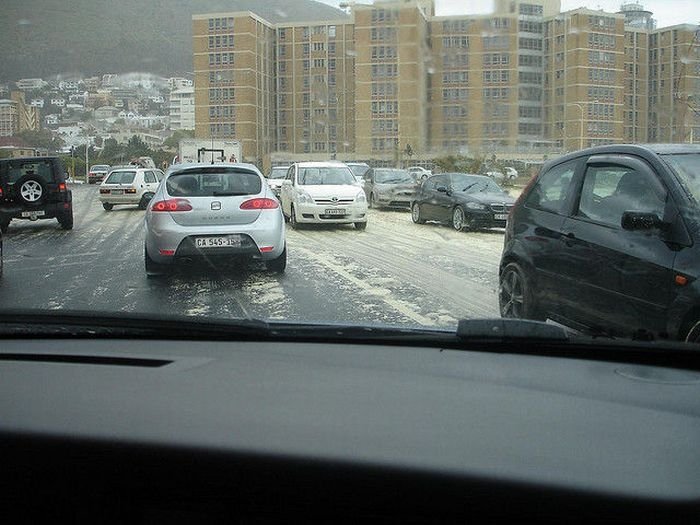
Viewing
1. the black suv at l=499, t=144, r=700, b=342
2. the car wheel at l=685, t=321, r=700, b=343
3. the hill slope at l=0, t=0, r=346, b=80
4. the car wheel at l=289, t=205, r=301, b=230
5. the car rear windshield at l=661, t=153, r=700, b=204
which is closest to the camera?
the car wheel at l=685, t=321, r=700, b=343

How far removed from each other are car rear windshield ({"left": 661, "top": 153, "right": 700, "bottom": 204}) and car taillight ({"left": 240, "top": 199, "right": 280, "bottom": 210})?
16.6 ft

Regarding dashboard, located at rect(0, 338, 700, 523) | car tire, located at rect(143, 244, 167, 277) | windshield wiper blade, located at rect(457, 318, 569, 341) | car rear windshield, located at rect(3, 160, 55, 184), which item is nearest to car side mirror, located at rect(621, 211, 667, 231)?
windshield wiper blade, located at rect(457, 318, 569, 341)

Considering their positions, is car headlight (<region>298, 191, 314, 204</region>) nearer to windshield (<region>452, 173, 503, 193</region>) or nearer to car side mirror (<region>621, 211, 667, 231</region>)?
windshield (<region>452, 173, 503, 193</region>)

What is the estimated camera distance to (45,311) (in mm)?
2580

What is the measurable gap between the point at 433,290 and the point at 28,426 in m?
6.32

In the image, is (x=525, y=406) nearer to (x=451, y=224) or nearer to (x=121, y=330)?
(x=121, y=330)

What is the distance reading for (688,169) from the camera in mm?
4199

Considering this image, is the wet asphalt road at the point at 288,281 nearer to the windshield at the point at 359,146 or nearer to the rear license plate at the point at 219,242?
the windshield at the point at 359,146

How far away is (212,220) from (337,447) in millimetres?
6987

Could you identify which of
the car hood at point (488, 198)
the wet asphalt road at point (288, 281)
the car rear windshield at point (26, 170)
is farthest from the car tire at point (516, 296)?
the car hood at point (488, 198)

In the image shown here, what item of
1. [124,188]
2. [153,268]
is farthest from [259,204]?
[124,188]

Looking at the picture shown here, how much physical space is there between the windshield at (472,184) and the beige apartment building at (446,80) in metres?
2.96

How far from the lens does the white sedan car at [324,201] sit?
15828 millimetres

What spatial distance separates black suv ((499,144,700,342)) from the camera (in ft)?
12.3
